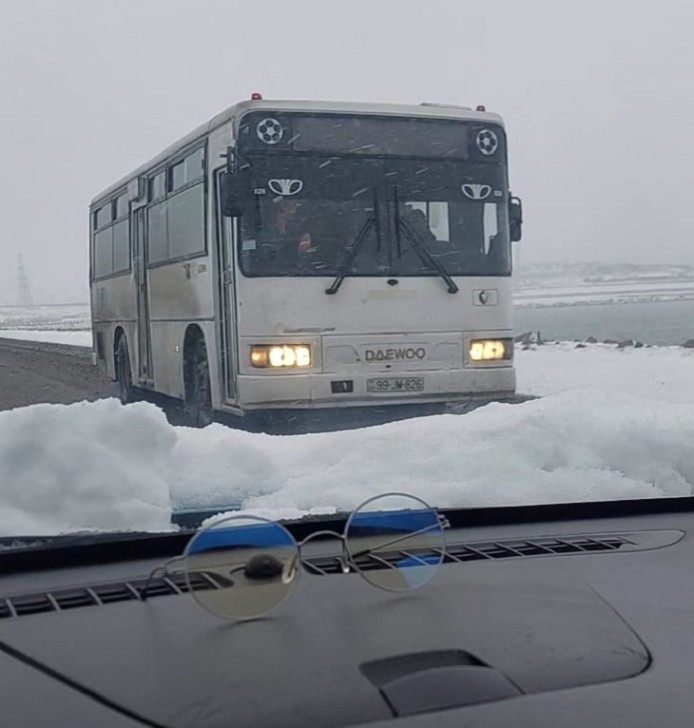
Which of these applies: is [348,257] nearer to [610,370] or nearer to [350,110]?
[350,110]

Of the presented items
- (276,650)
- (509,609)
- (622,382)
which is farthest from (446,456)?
(622,382)

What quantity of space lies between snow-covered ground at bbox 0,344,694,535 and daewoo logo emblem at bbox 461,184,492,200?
14.5 ft

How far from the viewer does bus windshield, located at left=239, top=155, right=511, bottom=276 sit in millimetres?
9688

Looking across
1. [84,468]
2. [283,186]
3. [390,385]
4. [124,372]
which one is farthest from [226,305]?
[84,468]

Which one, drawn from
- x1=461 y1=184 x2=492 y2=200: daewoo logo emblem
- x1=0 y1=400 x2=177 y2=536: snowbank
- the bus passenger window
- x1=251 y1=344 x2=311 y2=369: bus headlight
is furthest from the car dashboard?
the bus passenger window

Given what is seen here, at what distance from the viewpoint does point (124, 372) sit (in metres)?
13.7

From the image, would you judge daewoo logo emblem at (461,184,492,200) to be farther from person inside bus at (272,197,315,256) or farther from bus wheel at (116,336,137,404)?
bus wheel at (116,336,137,404)

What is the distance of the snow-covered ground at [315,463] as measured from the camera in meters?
4.18

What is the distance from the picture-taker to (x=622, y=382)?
1262cm

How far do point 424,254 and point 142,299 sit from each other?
3.92m

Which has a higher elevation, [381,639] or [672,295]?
[672,295]

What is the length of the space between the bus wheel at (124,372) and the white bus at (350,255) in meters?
2.58

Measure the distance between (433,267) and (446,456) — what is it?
528 cm

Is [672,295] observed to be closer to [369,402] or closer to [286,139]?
[369,402]
